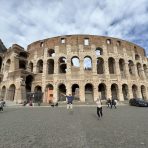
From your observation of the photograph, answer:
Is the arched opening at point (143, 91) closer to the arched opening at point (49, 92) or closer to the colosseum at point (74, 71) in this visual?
the colosseum at point (74, 71)

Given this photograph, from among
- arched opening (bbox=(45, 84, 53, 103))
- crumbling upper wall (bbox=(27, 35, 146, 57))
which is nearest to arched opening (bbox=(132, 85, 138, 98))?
crumbling upper wall (bbox=(27, 35, 146, 57))

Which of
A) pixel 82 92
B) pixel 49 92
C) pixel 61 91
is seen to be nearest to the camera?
pixel 82 92

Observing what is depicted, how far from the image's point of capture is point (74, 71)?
83.9 ft

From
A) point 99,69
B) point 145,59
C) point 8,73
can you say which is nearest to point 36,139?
point 8,73

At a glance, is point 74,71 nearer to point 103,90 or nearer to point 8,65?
point 103,90

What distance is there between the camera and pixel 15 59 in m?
26.8

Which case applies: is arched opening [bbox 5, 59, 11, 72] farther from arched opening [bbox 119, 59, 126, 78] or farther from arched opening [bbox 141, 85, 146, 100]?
arched opening [bbox 141, 85, 146, 100]

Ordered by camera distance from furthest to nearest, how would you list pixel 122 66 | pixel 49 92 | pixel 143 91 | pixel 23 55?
pixel 23 55 → pixel 143 91 → pixel 122 66 → pixel 49 92

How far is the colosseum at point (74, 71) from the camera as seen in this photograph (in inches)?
979

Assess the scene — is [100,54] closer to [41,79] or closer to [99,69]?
[99,69]

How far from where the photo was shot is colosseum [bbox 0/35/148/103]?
24861mm

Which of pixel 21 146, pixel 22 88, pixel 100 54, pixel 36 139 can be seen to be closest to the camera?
pixel 21 146

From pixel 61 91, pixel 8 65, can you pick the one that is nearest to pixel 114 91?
pixel 61 91

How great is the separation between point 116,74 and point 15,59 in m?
18.5
